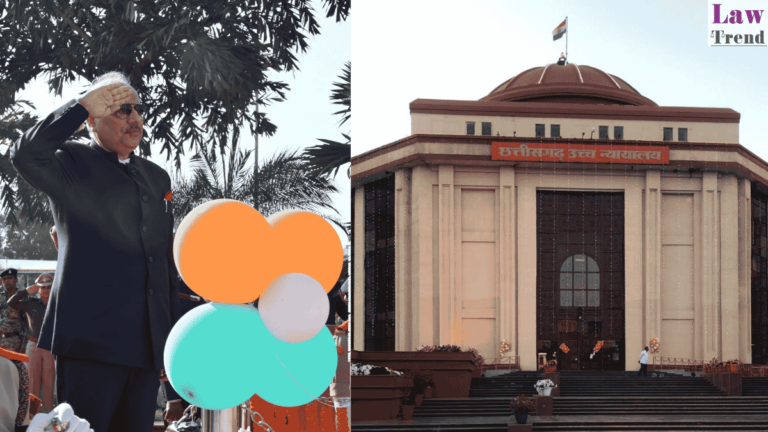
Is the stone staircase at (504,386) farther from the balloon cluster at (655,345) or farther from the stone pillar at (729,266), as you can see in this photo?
the stone pillar at (729,266)

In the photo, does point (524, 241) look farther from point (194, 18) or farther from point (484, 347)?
point (194, 18)

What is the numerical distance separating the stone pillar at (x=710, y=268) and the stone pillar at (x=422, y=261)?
3.28 metres

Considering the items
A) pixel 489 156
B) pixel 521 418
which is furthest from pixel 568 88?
pixel 521 418

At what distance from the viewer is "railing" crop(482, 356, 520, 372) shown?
9.24 m

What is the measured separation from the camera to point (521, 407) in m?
8.84

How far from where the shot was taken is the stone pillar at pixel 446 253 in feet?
30.3

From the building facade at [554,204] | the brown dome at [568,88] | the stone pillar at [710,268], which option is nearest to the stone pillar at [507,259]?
the building facade at [554,204]

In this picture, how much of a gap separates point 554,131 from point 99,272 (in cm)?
772

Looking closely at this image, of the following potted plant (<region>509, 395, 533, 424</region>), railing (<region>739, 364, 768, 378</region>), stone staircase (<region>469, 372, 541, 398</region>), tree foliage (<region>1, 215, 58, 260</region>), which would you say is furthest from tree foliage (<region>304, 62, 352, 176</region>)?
railing (<region>739, 364, 768, 378</region>)

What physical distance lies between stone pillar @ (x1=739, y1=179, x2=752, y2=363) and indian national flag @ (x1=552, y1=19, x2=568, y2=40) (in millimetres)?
2847

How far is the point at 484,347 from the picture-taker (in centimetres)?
927

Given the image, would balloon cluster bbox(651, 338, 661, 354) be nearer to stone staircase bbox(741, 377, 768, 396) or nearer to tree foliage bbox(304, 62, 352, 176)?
stone staircase bbox(741, 377, 768, 396)

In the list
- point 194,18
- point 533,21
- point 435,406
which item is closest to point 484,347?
point 435,406

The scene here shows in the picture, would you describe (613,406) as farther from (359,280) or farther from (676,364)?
(359,280)
